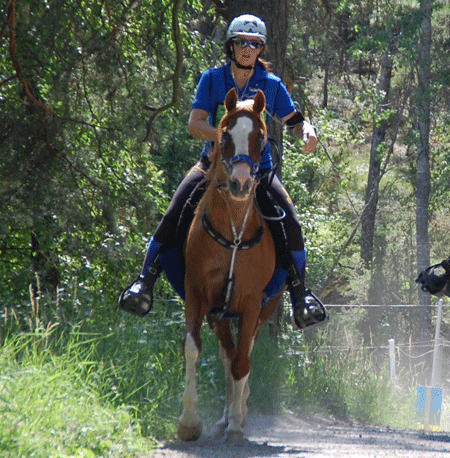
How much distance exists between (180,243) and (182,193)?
0.40m

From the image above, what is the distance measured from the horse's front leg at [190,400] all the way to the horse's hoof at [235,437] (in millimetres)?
307

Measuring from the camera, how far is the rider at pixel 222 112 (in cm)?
685

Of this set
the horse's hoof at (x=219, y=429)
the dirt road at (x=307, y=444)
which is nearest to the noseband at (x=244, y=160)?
the dirt road at (x=307, y=444)

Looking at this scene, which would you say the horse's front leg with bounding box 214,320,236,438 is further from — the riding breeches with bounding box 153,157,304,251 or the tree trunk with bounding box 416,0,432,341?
the tree trunk with bounding box 416,0,432,341

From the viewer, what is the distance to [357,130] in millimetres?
23328

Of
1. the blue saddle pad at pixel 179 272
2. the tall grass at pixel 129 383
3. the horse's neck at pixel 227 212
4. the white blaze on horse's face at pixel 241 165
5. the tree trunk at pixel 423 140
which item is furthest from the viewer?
the tree trunk at pixel 423 140

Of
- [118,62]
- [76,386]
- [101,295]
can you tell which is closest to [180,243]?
[76,386]

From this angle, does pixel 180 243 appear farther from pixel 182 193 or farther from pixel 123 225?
pixel 123 225

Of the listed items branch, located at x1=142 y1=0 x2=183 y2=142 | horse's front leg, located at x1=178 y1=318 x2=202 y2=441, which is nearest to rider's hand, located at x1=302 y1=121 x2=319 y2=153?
horse's front leg, located at x1=178 y1=318 x2=202 y2=441

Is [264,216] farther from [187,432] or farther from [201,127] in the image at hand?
[187,432]

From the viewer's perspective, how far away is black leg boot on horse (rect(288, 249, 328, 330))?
23.4 feet

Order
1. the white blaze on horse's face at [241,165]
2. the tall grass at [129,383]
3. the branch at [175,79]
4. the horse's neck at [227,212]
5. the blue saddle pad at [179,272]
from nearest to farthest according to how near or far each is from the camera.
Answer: the tall grass at [129,383] → the white blaze on horse's face at [241,165] → the horse's neck at [227,212] → the blue saddle pad at [179,272] → the branch at [175,79]

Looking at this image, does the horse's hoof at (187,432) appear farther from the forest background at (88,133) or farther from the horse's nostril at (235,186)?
the horse's nostril at (235,186)

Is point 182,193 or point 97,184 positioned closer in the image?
point 182,193
